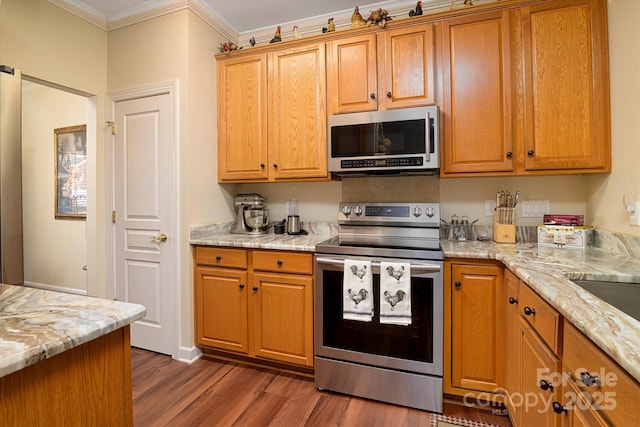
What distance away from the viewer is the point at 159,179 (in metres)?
2.38

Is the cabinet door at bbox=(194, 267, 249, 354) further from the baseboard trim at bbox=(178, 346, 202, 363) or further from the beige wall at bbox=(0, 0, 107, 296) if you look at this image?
the beige wall at bbox=(0, 0, 107, 296)

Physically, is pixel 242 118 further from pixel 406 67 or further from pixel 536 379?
pixel 536 379

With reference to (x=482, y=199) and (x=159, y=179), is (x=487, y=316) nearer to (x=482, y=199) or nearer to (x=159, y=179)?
(x=482, y=199)

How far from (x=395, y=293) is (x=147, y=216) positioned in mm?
1964

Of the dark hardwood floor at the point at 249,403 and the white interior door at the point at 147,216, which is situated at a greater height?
the white interior door at the point at 147,216

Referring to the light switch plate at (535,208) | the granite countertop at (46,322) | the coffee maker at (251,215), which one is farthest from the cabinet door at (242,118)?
the light switch plate at (535,208)

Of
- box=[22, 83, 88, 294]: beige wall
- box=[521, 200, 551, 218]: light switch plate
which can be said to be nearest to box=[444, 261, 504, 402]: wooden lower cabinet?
box=[521, 200, 551, 218]: light switch plate

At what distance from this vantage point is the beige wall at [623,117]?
1.49m

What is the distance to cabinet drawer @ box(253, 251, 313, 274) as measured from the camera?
2.00 meters

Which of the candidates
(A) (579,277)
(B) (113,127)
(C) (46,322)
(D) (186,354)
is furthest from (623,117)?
(B) (113,127)

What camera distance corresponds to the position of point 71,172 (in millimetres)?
3500

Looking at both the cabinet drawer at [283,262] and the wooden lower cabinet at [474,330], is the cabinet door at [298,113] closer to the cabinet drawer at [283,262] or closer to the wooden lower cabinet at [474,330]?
the cabinet drawer at [283,262]

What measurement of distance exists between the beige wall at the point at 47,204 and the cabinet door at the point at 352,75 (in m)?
3.01

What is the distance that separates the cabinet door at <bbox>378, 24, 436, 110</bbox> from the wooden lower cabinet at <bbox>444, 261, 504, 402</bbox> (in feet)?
3.67
